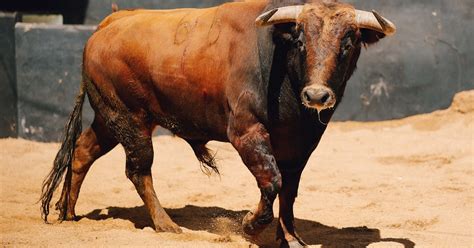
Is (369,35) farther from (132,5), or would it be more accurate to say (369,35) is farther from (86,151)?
(132,5)

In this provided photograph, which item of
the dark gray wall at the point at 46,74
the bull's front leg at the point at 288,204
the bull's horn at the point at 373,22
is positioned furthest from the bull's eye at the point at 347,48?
the dark gray wall at the point at 46,74

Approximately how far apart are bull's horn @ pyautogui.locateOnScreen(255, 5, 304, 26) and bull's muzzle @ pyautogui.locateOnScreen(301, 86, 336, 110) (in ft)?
1.73

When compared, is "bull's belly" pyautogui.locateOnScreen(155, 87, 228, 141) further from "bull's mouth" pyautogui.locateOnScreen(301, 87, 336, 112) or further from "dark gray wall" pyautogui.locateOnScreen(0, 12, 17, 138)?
"dark gray wall" pyautogui.locateOnScreen(0, 12, 17, 138)

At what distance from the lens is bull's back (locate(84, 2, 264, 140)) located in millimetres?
5719

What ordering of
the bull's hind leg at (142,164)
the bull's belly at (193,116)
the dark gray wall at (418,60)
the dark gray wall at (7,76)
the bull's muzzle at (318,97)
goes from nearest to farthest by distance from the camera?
1. the bull's muzzle at (318,97)
2. the bull's belly at (193,116)
3. the bull's hind leg at (142,164)
4. the dark gray wall at (7,76)
5. the dark gray wall at (418,60)

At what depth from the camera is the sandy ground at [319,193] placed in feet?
19.7

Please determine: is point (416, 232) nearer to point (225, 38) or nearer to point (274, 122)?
point (274, 122)

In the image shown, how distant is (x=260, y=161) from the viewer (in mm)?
5344

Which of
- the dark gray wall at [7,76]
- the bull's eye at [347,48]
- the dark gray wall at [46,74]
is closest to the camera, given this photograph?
the bull's eye at [347,48]

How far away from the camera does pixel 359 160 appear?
8.74 meters

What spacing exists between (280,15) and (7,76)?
5096 millimetres

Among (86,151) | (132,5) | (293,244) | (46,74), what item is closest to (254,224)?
(293,244)

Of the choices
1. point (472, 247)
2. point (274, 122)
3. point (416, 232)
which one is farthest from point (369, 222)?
point (274, 122)

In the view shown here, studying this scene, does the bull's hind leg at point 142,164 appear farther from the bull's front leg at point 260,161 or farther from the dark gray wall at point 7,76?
the dark gray wall at point 7,76
